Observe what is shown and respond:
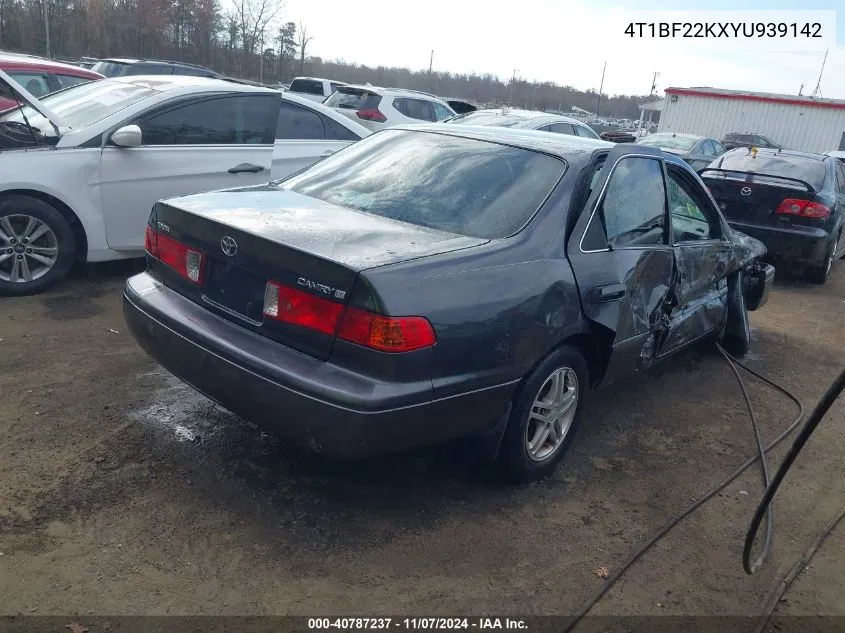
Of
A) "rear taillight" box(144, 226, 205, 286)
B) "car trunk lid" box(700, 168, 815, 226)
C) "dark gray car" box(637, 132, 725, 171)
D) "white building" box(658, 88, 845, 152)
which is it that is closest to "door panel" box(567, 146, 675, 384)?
"rear taillight" box(144, 226, 205, 286)

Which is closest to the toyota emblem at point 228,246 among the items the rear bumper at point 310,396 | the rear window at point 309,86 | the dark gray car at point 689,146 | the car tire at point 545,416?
the rear bumper at point 310,396

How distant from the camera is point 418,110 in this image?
13.8 meters

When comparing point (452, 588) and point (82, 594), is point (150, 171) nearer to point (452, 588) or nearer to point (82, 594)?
point (82, 594)

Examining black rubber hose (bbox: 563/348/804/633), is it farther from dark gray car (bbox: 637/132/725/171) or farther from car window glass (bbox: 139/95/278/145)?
dark gray car (bbox: 637/132/725/171)

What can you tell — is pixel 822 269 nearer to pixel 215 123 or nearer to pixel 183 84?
pixel 215 123

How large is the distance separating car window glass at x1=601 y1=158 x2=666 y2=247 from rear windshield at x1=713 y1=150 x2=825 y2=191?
5055mm

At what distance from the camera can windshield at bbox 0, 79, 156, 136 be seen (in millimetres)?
5496

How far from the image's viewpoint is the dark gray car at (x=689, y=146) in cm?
1570

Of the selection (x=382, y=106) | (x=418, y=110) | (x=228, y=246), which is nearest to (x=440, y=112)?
(x=418, y=110)

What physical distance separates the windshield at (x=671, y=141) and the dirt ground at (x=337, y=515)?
12908 mm

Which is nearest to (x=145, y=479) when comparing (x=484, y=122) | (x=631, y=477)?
(x=631, y=477)

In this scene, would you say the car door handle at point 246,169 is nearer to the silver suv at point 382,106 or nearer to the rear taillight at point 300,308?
the rear taillight at point 300,308

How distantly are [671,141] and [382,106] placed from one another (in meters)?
7.18

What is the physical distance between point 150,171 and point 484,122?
617cm
